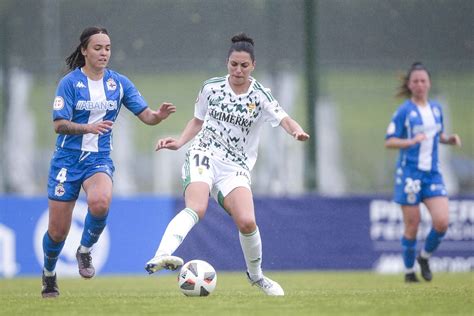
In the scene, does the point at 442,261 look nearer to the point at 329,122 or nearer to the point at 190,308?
the point at 329,122

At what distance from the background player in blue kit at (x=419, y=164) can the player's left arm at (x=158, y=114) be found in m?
4.12

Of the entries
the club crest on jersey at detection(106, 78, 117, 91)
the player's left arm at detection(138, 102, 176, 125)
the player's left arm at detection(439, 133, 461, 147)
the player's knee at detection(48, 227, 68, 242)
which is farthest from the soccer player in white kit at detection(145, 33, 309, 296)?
the player's left arm at detection(439, 133, 461, 147)

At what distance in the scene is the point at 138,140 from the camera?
1875cm

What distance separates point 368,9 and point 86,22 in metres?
4.50

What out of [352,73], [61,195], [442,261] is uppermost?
[352,73]

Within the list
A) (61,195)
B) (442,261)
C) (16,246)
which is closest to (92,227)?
(61,195)

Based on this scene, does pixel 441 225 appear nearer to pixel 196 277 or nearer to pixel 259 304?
pixel 196 277

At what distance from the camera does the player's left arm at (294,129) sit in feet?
31.7

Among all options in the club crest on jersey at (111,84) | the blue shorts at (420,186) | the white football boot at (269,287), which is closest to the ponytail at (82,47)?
the club crest on jersey at (111,84)

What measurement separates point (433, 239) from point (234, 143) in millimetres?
4502

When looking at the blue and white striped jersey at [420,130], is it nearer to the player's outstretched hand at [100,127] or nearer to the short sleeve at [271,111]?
the short sleeve at [271,111]

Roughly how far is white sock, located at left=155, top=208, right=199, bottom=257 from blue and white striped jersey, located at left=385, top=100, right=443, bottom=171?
190 inches

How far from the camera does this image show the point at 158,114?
413 inches

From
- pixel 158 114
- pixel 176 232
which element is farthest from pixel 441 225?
pixel 176 232
